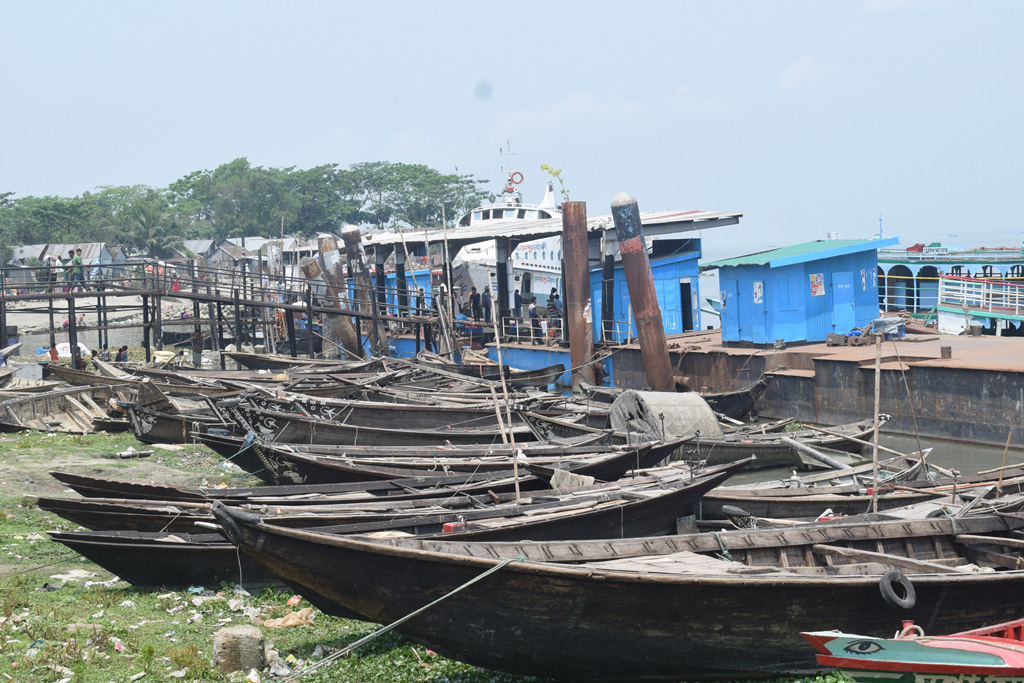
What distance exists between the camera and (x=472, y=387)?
2012 cm

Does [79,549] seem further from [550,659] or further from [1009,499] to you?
[1009,499]

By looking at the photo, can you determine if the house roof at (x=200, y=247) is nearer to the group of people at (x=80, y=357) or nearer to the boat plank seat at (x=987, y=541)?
the group of people at (x=80, y=357)

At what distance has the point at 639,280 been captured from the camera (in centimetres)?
2025

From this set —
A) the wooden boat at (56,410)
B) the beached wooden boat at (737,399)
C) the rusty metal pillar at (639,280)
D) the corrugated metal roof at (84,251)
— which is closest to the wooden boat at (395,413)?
the beached wooden boat at (737,399)

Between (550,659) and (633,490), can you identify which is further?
(633,490)

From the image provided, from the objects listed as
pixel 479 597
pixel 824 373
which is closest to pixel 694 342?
pixel 824 373

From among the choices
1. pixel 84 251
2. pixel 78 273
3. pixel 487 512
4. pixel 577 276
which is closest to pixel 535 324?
pixel 577 276

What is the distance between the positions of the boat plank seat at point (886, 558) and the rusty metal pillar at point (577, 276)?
14.3m

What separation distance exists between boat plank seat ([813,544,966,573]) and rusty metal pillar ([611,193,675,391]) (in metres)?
13.2

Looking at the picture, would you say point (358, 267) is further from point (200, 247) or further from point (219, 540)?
point (200, 247)

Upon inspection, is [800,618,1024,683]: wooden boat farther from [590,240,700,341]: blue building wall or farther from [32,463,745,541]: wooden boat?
[590,240,700,341]: blue building wall

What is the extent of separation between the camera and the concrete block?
21.0 ft

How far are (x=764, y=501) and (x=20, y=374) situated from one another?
2161 centimetres

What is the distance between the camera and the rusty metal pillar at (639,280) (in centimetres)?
2020
